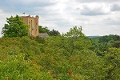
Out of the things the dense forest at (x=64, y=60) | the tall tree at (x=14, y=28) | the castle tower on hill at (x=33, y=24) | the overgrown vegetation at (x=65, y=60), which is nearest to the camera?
the dense forest at (x=64, y=60)

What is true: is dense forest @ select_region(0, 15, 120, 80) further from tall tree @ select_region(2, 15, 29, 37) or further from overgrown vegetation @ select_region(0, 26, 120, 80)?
tall tree @ select_region(2, 15, 29, 37)

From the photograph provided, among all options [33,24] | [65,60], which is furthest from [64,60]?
[33,24]

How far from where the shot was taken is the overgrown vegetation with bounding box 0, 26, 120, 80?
45.6ft

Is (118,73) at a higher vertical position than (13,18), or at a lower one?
lower

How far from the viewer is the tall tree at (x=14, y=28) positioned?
144 ft

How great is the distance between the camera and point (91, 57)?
25094 mm

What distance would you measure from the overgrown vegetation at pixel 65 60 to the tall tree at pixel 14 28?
15.6 m

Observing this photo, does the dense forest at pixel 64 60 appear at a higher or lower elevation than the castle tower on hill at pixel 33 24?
lower

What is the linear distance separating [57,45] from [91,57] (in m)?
4.83

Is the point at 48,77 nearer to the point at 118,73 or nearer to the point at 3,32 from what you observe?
the point at 118,73

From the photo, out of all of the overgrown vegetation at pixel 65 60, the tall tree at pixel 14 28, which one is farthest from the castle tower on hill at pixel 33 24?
the overgrown vegetation at pixel 65 60

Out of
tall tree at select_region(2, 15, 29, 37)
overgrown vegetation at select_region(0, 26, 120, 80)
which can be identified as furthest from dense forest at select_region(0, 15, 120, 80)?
tall tree at select_region(2, 15, 29, 37)

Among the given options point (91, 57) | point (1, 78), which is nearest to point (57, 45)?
point (91, 57)

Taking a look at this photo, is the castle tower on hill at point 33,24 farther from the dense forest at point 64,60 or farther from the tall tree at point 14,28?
the dense forest at point 64,60
